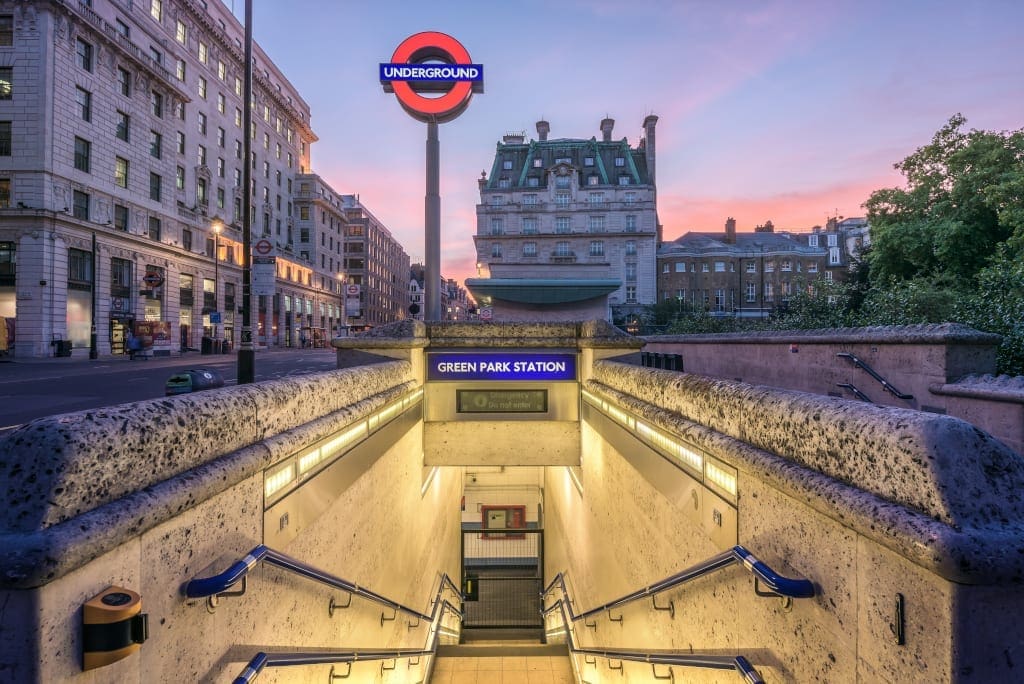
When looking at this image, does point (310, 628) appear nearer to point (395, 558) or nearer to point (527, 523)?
point (395, 558)

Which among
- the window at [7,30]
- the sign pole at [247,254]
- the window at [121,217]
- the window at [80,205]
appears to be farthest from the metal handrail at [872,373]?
the window at [7,30]

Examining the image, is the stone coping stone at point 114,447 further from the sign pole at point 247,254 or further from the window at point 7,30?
the window at point 7,30

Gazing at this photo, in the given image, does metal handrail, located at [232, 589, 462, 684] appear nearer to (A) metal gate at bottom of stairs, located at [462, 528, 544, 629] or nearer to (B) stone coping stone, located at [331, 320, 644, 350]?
(B) stone coping stone, located at [331, 320, 644, 350]

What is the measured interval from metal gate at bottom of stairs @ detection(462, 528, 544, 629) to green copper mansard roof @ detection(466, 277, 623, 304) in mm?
21203

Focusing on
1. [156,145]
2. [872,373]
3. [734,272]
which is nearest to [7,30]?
[156,145]

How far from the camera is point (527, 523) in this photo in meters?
19.1

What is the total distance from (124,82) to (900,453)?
47.0 m

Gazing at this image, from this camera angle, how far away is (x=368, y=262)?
88500 millimetres

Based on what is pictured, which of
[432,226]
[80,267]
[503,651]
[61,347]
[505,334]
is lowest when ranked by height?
[503,651]

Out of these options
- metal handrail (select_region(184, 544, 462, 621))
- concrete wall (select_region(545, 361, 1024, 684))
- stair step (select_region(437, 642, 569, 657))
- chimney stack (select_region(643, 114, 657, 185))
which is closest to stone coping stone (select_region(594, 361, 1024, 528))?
concrete wall (select_region(545, 361, 1024, 684))

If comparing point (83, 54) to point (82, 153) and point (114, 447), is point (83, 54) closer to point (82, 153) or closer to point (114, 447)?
point (82, 153)

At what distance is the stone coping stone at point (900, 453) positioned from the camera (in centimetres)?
168

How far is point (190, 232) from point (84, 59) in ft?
43.2

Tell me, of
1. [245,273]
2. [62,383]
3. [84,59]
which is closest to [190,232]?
[84,59]
